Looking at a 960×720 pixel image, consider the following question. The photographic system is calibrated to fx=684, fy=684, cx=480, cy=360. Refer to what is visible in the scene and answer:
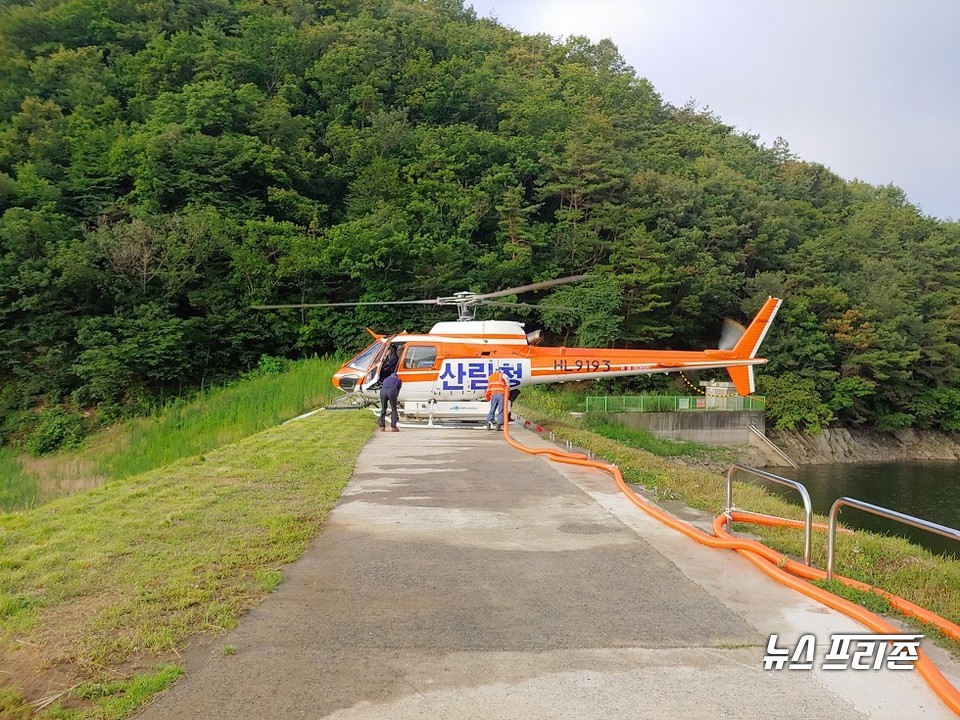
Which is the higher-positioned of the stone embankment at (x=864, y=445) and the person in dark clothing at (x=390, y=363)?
the person in dark clothing at (x=390, y=363)

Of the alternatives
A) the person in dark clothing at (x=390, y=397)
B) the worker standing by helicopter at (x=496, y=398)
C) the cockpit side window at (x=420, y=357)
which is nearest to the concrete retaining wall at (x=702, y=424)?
the worker standing by helicopter at (x=496, y=398)

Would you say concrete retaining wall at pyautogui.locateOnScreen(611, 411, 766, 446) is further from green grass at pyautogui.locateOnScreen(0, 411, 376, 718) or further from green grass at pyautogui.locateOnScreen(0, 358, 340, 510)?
green grass at pyautogui.locateOnScreen(0, 411, 376, 718)

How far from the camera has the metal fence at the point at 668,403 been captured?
31.1m

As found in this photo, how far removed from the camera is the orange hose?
135 inches

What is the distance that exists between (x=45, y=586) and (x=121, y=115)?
40.3 metres

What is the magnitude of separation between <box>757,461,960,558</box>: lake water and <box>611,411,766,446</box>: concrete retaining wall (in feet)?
8.41

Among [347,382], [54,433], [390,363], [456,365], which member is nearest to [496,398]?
[456,365]

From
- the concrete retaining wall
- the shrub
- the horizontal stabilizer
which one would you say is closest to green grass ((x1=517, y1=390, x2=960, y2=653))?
the horizontal stabilizer

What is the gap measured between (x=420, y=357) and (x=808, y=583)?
11.3 m

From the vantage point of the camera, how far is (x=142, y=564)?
5000 mm

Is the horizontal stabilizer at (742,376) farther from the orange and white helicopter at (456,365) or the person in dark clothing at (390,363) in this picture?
the person in dark clothing at (390,363)

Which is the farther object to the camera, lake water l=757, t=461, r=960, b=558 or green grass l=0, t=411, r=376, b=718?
lake water l=757, t=461, r=960, b=558

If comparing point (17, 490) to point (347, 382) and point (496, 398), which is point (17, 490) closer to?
point (347, 382)

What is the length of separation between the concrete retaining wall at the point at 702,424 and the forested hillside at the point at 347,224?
3.35 meters
